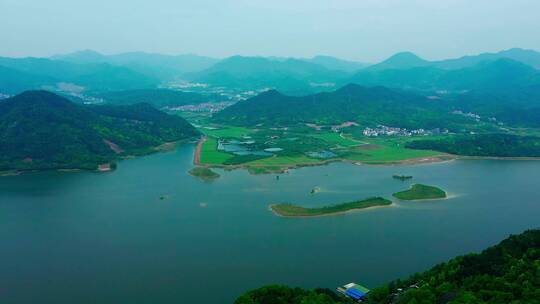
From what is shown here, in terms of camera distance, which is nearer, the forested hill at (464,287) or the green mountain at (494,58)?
the forested hill at (464,287)

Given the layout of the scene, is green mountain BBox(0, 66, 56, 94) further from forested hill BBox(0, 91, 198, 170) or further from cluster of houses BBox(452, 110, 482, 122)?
cluster of houses BBox(452, 110, 482, 122)

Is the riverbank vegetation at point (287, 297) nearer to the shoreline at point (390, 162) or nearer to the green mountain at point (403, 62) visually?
the shoreline at point (390, 162)

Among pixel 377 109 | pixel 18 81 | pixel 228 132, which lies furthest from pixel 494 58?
pixel 18 81

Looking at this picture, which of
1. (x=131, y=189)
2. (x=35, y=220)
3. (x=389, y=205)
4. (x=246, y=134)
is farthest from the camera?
(x=246, y=134)

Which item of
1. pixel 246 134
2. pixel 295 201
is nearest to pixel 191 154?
pixel 246 134

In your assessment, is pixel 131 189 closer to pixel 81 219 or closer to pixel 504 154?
pixel 81 219

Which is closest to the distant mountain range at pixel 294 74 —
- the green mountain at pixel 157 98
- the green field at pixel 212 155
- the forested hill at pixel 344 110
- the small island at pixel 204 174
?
the green mountain at pixel 157 98
